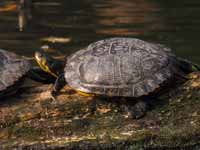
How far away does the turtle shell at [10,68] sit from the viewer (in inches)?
251

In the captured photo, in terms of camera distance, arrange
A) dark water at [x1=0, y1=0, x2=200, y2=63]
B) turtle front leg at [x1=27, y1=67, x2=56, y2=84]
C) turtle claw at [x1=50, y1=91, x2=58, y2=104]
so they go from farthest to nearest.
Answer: dark water at [x1=0, y1=0, x2=200, y2=63], turtle front leg at [x1=27, y1=67, x2=56, y2=84], turtle claw at [x1=50, y1=91, x2=58, y2=104]

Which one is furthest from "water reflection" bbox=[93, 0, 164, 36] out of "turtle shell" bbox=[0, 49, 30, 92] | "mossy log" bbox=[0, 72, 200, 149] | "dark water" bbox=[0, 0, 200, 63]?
"mossy log" bbox=[0, 72, 200, 149]

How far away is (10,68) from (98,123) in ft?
4.05

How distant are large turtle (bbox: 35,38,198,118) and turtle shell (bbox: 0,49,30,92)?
45cm

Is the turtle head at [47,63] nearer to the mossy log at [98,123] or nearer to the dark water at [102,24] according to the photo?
the mossy log at [98,123]

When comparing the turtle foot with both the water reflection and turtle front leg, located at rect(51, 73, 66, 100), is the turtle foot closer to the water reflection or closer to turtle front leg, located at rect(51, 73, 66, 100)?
turtle front leg, located at rect(51, 73, 66, 100)

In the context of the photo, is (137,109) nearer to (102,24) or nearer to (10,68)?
(10,68)

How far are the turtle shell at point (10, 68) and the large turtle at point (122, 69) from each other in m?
0.45

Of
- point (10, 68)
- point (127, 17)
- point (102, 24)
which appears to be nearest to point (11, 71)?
point (10, 68)

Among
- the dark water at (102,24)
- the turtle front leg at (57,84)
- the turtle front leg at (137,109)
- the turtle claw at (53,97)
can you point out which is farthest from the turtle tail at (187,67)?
the dark water at (102,24)

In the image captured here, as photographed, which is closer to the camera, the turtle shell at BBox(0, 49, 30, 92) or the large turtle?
the large turtle

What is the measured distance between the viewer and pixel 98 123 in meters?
6.07

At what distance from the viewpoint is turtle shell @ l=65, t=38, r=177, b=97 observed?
6043mm

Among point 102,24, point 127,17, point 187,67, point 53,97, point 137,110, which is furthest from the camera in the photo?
point 127,17
